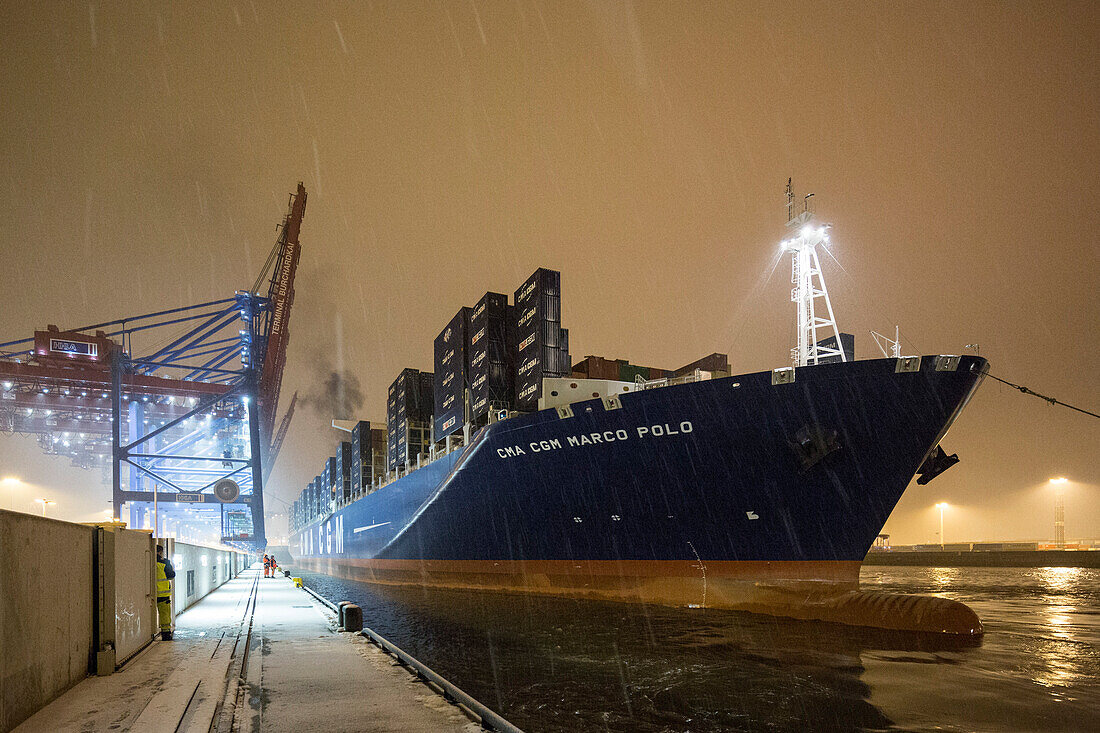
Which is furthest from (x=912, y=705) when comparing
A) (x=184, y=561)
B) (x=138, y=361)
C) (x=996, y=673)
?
(x=138, y=361)

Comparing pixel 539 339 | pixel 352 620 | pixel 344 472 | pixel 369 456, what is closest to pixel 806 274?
pixel 539 339

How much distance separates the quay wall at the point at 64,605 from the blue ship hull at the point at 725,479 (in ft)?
31.2

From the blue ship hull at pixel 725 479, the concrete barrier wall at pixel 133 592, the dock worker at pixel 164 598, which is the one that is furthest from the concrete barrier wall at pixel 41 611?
the blue ship hull at pixel 725 479

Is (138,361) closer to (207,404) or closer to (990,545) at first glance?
(207,404)

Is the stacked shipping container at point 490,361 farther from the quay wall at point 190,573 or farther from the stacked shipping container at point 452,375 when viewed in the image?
the quay wall at point 190,573

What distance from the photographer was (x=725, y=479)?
14.6 m

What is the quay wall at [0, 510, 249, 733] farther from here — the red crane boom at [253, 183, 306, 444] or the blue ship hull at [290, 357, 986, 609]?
the red crane boom at [253, 183, 306, 444]

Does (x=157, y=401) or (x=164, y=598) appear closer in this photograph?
(x=164, y=598)

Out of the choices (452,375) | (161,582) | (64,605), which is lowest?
(161,582)

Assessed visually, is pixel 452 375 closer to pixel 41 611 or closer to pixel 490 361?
pixel 490 361

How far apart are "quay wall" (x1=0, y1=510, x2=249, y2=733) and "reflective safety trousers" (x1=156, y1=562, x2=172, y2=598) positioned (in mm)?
164

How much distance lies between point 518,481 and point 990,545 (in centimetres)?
7049

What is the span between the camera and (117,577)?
8305mm

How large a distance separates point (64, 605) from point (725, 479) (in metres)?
11.6
